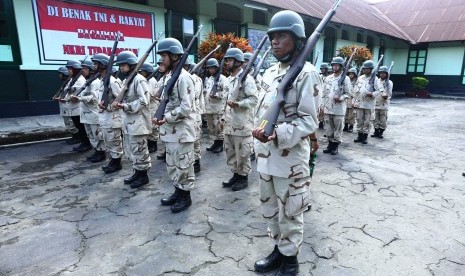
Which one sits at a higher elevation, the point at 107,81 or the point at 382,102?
the point at 107,81

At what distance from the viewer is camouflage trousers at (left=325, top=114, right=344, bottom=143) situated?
19.7 ft

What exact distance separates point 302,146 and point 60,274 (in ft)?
7.30

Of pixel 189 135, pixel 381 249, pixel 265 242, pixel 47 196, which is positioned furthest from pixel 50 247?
pixel 381 249

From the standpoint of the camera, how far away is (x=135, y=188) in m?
4.20

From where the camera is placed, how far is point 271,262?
2.46 metres

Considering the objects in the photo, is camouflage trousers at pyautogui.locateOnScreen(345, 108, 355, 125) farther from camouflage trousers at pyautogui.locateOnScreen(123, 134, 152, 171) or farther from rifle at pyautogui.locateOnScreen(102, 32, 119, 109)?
rifle at pyautogui.locateOnScreen(102, 32, 119, 109)

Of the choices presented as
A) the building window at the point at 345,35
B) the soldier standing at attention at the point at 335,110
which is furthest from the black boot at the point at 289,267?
the building window at the point at 345,35

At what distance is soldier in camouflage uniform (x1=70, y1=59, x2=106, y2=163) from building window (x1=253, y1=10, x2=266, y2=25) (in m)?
8.60

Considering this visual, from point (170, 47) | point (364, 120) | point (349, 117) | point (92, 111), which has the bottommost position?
point (349, 117)

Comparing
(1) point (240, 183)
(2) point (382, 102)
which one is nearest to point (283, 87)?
(1) point (240, 183)

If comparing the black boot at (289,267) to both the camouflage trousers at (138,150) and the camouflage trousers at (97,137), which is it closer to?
the camouflage trousers at (138,150)

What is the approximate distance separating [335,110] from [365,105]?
5.29 ft

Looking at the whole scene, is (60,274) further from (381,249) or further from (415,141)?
(415,141)

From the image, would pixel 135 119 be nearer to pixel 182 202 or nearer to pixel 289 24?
pixel 182 202
